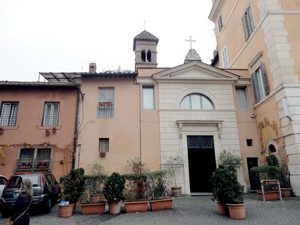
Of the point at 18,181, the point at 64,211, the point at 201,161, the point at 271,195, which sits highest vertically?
the point at 201,161

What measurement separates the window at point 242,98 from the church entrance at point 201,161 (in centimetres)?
308

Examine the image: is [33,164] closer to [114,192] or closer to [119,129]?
[119,129]

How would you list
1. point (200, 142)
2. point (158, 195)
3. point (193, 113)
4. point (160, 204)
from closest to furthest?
point (160, 204), point (158, 195), point (200, 142), point (193, 113)

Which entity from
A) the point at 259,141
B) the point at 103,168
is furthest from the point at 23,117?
the point at 259,141

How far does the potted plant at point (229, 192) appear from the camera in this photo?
23.3ft

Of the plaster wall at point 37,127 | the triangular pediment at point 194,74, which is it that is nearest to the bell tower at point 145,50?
the triangular pediment at point 194,74

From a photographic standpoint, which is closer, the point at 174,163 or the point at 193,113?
the point at 174,163

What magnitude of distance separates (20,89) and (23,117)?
1.80m

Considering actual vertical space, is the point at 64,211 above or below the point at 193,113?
below

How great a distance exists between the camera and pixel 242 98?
14.7 meters

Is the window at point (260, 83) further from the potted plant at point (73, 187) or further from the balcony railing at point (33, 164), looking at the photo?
the balcony railing at point (33, 164)

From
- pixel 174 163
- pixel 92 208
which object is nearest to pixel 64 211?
pixel 92 208

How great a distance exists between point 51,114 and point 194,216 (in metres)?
9.96

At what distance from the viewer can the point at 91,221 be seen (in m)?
7.50
